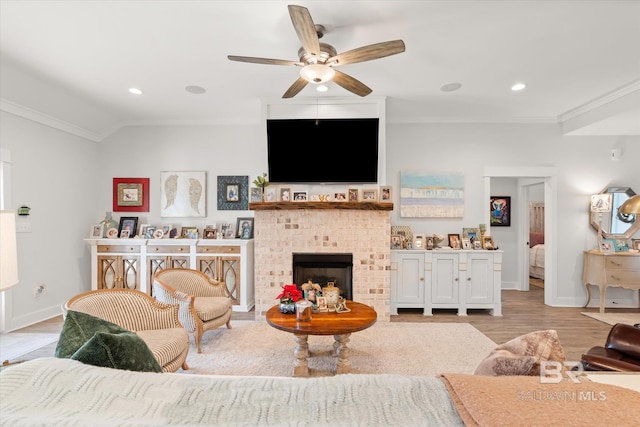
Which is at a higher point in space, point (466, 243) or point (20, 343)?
point (466, 243)

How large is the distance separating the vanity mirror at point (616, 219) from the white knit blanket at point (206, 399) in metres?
5.10

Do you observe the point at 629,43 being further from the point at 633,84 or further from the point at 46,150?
the point at 46,150

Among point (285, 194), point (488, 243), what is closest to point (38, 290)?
point (285, 194)

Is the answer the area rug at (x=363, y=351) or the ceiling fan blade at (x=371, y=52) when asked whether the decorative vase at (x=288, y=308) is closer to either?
the area rug at (x=363, y=351)

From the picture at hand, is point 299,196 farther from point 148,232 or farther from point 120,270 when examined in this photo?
point 120,270

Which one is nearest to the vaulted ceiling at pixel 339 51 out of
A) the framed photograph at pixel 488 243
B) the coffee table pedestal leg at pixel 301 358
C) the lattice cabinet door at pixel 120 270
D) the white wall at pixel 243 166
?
the white wall at pixel 243 166

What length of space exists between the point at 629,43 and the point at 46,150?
21.3 ft

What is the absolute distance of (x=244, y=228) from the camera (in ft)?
14.6

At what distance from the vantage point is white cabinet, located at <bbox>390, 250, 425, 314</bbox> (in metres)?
4.11

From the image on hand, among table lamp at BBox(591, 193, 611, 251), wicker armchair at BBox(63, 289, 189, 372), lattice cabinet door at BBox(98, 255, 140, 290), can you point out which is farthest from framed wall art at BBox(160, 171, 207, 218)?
table lamp at BBox(591, 193, 611, 251)

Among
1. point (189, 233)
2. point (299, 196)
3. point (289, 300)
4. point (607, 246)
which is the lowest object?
point (289, 300)

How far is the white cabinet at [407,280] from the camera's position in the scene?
4113 mm

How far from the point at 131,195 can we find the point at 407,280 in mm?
4456

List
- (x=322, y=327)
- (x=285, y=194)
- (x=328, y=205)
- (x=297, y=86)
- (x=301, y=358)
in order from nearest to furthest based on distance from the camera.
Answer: (x=322, y=327) → (x=301, y=358) → (x=297, y=86) → (x=328, y=205) → (x=285, y=194)
